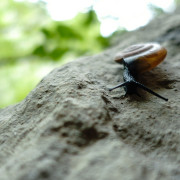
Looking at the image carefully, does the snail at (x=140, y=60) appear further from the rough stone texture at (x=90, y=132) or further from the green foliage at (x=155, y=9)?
the green foliage at (x=155, y=9)

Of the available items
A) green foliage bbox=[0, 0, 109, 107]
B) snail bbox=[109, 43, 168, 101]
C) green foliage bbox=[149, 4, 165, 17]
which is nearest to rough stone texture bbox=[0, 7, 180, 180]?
snail bbox=[109, 43, 168, 101]

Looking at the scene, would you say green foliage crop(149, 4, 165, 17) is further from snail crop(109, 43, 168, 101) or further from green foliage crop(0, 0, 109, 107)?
snail crop(109, 43, 168, 101)

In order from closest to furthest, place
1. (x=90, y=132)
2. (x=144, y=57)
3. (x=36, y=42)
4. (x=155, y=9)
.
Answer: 1. (x=90, y=132)
2. (x=144, y=57)
3. (x=36, y=42)
4. (x=155, y=9)

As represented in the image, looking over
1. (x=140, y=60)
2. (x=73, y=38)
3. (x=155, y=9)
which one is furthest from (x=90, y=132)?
(x=155, y=9)

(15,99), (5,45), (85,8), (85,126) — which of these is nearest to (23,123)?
(85,126)

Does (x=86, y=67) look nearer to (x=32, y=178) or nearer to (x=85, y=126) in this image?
(x=85, y=126)

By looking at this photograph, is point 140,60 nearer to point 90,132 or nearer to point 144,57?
point 144,57
